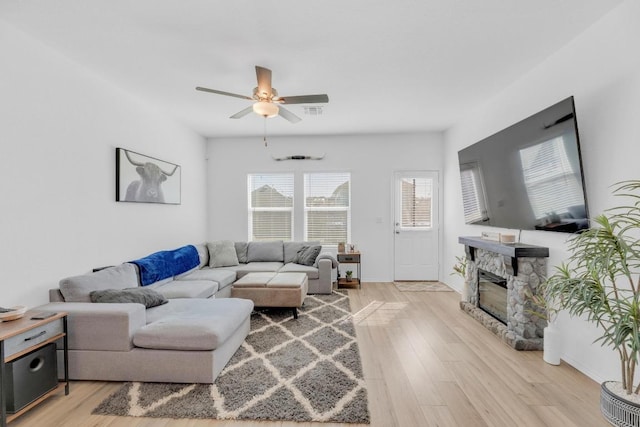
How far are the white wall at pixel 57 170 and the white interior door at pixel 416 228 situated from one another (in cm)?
420

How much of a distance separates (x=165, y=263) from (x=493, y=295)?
4.08 metres

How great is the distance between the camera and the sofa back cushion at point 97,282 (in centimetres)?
256

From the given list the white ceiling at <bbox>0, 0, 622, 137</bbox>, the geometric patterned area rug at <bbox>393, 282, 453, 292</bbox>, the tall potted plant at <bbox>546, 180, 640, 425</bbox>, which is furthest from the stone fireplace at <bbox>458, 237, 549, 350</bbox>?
the white ceiling at <bbox>0, 0, 622, 137</bbox>

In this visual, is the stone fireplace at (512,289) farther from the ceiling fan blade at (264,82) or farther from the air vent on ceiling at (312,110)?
the ceiling fan blade at (264,82)

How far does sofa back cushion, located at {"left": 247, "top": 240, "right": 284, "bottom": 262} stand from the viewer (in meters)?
5.31

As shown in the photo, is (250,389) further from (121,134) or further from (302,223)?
(302,223)

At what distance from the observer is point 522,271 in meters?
2.95

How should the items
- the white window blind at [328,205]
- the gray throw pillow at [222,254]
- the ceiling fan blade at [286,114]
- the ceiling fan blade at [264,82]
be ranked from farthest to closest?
the white window blind at [328,205], the gray throw pillow at [222,254], the ceiling fan blade at [286,114], the ceiling fan blade at [264,82]

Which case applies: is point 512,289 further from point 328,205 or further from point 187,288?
point 187,288

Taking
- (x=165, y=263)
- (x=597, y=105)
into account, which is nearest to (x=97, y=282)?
(x=165, y=263)

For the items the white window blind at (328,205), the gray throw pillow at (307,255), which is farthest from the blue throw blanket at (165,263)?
the white window blind at (328,205)

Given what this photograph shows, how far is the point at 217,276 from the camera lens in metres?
4.18

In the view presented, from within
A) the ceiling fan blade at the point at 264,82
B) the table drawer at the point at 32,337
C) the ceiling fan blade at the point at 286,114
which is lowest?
the table drawer at the point at 32,337

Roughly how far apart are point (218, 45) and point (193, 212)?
3.40 m
